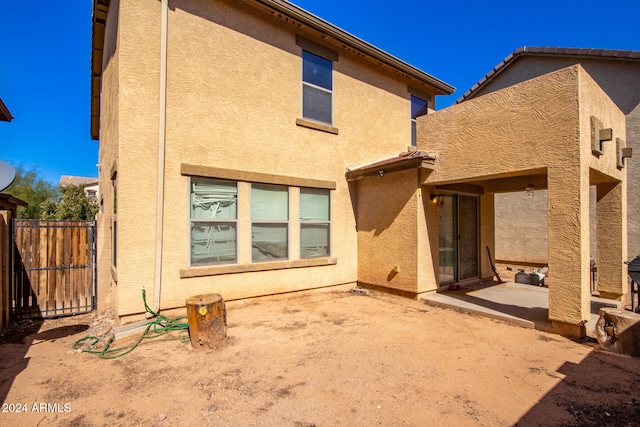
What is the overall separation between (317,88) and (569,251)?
6637 mm

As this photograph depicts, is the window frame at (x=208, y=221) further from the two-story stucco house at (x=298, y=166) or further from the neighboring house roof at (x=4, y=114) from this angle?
the neighboring house roof at (x=4, y=114)

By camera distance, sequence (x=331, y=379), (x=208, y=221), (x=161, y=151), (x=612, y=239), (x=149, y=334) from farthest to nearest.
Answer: (x=612, y=239)
(x=208, y=221)
(x=161, y=151)
(x=149, y=334)
(x=331, y=379)

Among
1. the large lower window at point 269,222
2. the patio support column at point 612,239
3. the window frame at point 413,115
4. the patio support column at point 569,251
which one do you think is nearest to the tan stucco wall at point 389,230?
the large lower window at point 269,222

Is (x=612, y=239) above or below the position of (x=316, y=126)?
below

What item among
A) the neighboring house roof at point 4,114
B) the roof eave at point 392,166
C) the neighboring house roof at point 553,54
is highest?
the neighboring house roof at point 553,54

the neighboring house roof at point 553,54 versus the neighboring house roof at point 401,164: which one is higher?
the neighboring house roof at point 553,54

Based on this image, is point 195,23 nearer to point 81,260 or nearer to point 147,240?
point 147,240

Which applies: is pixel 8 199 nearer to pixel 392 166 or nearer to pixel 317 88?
pixel 317 88

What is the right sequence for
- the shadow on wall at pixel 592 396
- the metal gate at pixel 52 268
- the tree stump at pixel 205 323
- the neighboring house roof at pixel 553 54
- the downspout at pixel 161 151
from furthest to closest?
1. the neighboring house roof at pixel 553 54
2. the metal gate at pixel 52 268
3. the downspout at pixel 161 151
4. the tree stump at pixel 205 323
5. the shadow on wall at pixel 592 396

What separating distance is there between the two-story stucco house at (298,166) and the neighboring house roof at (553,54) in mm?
6447

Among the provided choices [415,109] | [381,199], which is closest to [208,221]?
[381,199]

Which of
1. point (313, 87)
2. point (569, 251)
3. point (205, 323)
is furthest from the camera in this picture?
point (313, 87)

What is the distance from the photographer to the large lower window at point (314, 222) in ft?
26.3

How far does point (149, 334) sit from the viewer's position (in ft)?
17.4
